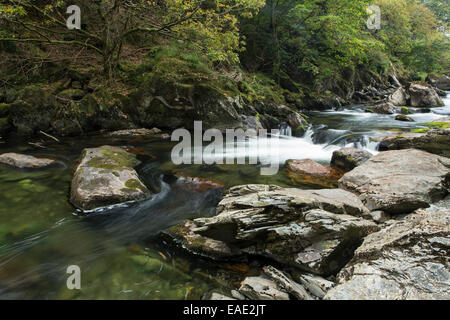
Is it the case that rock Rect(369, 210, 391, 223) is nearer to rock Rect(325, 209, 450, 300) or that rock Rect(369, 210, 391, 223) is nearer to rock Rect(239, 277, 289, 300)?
rock Rect(325, 209, 450, 300)

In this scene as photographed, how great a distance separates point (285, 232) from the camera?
2932mm

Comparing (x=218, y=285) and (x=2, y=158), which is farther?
(x=2, y=158)

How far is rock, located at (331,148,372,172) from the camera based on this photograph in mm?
6352

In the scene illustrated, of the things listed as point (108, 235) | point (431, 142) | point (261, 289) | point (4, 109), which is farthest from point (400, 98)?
point (4, 109)

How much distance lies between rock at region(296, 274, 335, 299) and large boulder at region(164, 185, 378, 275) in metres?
0.09

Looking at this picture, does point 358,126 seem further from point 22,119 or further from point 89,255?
point 22,119

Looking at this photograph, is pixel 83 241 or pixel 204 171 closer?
pixel 83 241

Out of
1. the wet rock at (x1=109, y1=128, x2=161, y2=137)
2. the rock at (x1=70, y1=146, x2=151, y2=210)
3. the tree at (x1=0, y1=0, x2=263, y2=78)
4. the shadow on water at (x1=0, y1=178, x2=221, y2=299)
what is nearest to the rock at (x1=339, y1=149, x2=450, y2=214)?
the shadow on water at (x1=0, y1=178, x2=221, y2=299)

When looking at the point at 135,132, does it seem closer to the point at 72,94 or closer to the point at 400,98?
the point at 72,94

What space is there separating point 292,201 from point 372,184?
213 cm

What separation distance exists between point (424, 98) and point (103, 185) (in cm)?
2007

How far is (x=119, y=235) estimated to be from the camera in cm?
354

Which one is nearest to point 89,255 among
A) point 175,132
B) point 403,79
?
point 175,132

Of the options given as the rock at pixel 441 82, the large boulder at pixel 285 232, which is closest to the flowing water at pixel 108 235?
the large boulder at pixel 285 232
